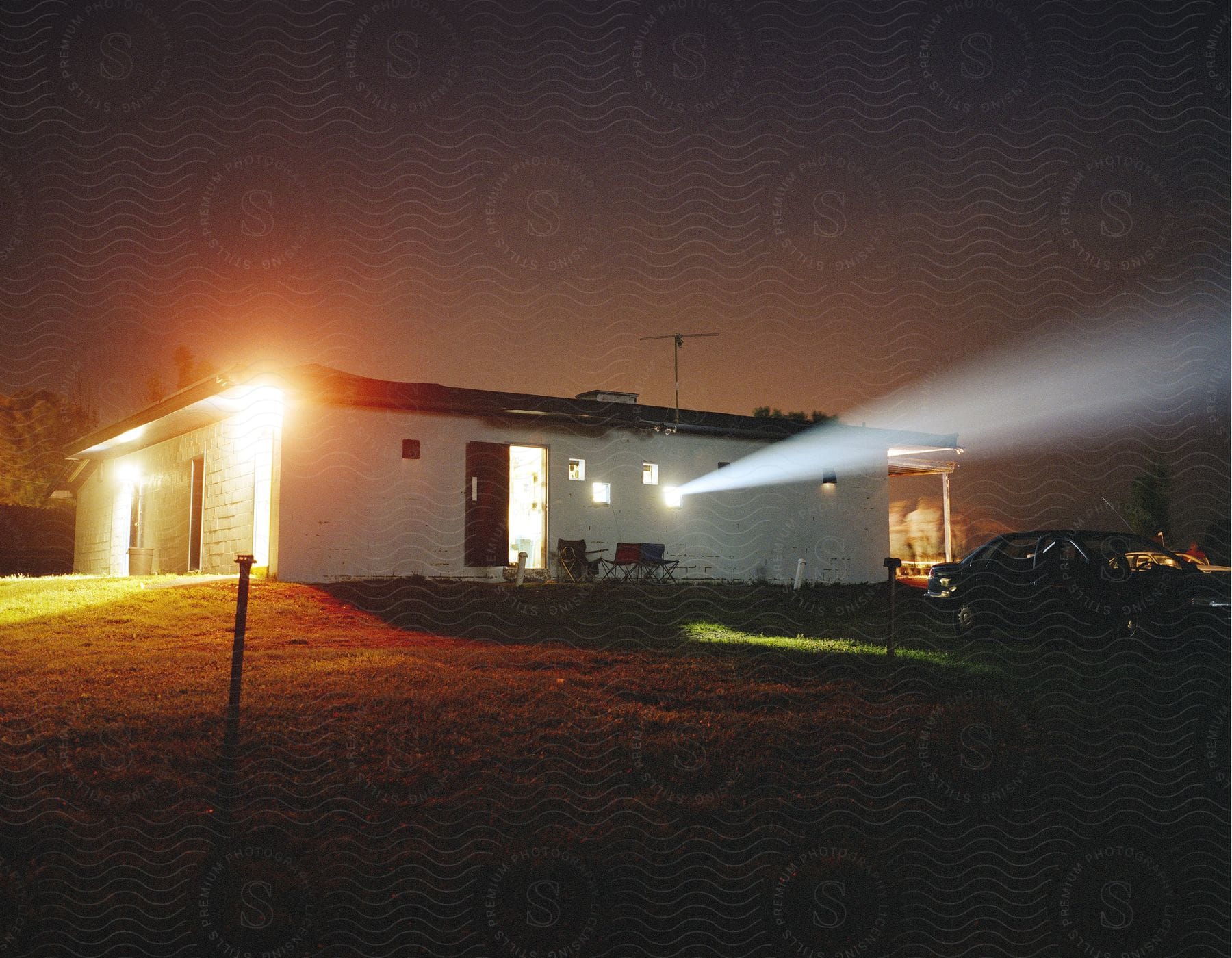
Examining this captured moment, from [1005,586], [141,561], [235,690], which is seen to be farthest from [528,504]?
[235,690]

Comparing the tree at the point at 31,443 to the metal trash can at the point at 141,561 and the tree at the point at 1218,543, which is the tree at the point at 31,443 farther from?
the tree at the point at 1218,543

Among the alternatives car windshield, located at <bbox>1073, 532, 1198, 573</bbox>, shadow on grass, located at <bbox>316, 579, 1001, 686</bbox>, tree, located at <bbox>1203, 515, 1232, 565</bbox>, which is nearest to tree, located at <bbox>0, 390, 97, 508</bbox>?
shadow on grass, located at <bbox>316, 579, 1001, 686</bbox>

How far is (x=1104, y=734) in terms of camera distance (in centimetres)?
663

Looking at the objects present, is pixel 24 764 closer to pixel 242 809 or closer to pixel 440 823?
pixel 242 809

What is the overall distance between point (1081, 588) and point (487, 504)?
9192 mm

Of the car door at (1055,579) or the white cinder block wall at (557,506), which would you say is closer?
the car door at (1055,579)

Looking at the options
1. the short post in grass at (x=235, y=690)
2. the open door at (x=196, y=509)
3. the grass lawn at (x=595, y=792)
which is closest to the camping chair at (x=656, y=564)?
the grass lawn at (x=595, y=792)

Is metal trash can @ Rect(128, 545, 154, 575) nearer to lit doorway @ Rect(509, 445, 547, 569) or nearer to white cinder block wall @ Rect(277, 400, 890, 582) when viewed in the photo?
white cinder block wall @ Rect(277, 400, 890, 582)

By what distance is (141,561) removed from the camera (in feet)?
61.0

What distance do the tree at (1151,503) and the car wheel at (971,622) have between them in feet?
65.6

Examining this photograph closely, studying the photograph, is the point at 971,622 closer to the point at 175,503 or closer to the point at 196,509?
the point at 196,509

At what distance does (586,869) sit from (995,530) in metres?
21.9

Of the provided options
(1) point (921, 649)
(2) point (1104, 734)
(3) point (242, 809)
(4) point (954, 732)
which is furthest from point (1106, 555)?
(3) point (242, 809)

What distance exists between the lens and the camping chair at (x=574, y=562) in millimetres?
16188
